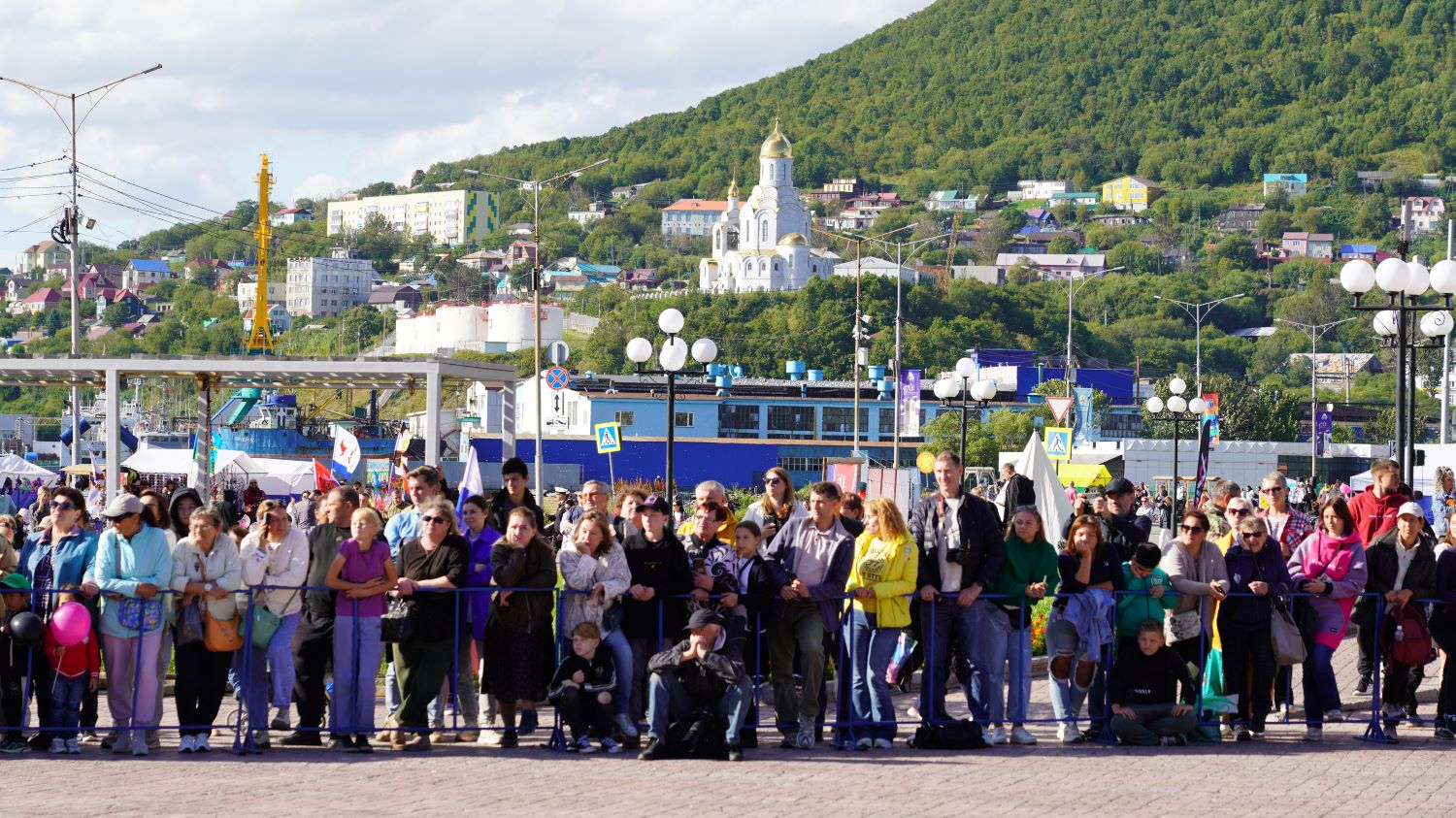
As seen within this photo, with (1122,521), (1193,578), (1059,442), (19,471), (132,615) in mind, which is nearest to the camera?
(132,615)

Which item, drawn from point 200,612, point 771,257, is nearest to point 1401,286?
point 200,612

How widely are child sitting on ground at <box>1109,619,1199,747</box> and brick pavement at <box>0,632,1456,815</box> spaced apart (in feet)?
0.52

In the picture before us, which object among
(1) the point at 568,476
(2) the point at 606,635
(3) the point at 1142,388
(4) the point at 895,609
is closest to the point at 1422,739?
(4) the point at 895,609

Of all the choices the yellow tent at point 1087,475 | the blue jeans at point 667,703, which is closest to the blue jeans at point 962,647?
the blue jeans at point 667,703

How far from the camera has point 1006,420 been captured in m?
68.1

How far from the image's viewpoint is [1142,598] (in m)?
11.1

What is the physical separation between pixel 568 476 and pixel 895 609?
207ft

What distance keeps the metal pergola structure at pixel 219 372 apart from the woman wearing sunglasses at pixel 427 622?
10.9 metres

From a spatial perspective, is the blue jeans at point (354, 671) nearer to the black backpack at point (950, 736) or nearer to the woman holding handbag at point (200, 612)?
the woman holding handbag at point (200, 612)

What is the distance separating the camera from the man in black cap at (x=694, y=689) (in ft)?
33.7

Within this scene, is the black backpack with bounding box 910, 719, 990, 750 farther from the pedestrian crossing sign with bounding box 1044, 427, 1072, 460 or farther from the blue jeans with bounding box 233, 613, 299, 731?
the pedestrian crossing sign with bounding box 1044, 427, 1072, 460

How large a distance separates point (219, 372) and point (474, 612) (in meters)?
14.0

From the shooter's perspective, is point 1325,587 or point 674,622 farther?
point 1325,587

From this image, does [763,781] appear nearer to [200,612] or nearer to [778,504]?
[778,504]
